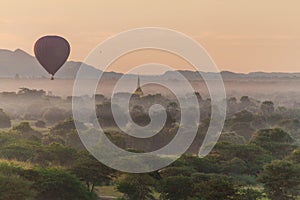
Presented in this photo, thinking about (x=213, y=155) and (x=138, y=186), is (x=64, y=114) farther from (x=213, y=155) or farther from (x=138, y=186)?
(x=138, y=186)

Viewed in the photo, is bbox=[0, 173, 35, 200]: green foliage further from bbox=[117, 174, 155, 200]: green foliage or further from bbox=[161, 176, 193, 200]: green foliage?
bbox=[161, 176, 193, 200]: green foliage

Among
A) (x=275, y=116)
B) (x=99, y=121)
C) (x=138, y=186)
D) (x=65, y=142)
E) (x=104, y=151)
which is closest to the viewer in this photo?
(x=138, y=186)

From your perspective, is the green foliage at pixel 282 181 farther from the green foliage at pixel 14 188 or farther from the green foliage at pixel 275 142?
the green foliage at pixel 275 142

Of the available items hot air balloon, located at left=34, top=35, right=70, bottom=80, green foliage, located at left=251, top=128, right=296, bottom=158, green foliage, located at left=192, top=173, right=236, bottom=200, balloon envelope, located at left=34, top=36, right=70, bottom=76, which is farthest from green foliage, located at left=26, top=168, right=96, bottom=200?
green foliage, located at left=251, top=128, right=296, bottom=158

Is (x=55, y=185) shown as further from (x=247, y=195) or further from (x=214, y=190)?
(x=247, y=195)

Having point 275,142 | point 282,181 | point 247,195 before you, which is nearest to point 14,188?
point 247,195

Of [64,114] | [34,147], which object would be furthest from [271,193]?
[64,114]

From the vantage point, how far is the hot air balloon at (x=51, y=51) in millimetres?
48062

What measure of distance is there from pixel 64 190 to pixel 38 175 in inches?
83.3

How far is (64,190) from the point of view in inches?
1486

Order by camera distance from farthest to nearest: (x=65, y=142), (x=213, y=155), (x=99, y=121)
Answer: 1. (x=99, y=121)
2. (x=65, y=142)
3. (x=213, y=155)

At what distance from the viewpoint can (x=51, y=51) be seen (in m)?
48.2

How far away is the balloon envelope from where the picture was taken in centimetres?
4806

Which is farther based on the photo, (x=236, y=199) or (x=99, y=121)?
(x=99, y=121)
